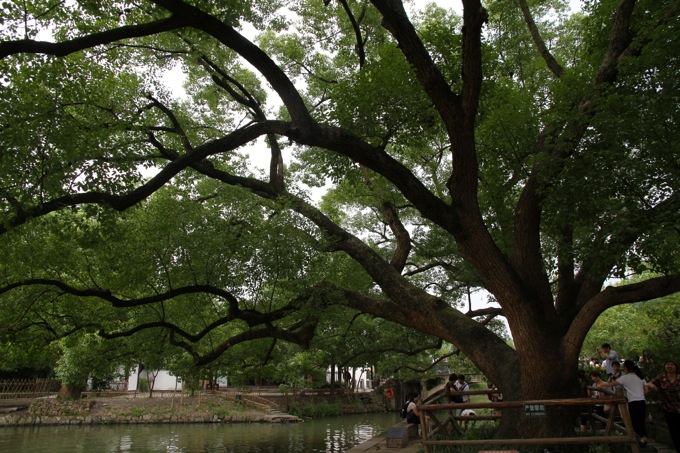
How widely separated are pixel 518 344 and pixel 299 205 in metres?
5.19

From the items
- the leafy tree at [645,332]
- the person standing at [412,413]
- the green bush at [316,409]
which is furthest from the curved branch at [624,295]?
A: the green bush at [316,409]

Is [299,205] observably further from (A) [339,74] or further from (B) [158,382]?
(B) [158,382]

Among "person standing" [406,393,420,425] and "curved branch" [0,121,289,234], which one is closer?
"curved branch" [0,121,289,234]

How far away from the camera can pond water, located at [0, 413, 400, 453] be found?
15.3 meters

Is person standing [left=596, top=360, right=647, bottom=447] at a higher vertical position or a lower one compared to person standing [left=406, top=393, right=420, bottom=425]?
higher

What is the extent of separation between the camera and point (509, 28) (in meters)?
11.1

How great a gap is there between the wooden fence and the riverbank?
44.4 inches

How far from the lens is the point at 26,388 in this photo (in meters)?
26.8

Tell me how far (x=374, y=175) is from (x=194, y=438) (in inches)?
500

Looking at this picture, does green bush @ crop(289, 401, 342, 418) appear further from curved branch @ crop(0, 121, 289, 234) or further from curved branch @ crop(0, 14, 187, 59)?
curved branch @ crop(0, 14, 187, 59)

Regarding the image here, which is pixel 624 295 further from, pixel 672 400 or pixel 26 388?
pixel 26 388

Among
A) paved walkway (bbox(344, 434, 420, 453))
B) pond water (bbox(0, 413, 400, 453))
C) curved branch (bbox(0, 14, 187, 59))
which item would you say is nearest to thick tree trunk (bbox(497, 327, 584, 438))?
paved walkway (bbox(344, 434, 420, 453))

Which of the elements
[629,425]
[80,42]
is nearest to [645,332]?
[629,425]

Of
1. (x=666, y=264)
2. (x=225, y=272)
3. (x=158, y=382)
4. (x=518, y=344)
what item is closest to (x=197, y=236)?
(x=225, y=272)
